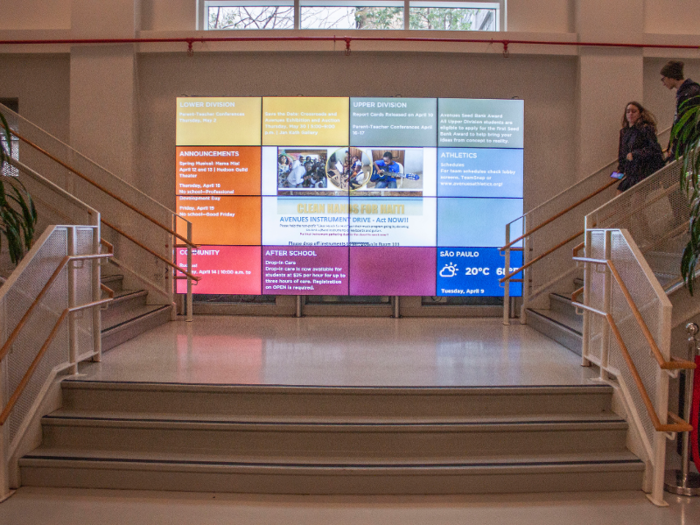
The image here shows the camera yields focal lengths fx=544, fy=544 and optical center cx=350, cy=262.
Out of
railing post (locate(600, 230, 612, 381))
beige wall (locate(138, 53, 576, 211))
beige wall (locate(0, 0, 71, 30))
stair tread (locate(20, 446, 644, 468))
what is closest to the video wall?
beige wall (locate(138, 53, 576, 211))

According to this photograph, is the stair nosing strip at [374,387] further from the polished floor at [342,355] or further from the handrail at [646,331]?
the handrail at [646,331]

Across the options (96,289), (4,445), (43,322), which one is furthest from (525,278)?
(4,445)

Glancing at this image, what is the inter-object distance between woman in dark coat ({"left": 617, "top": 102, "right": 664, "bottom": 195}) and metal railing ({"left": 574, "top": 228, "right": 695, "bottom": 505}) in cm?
149

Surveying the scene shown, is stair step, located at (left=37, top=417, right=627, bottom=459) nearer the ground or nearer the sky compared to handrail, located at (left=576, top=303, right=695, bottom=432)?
nearer the ground

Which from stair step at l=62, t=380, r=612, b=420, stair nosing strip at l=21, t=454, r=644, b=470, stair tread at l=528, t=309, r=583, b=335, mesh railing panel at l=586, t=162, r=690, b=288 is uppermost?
mesh railing panel at l=586, t=162, r=690, b=288

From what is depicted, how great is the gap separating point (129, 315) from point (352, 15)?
4498 mm

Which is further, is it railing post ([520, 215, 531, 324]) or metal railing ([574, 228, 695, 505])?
railing post ([520, 215, 531, 324])

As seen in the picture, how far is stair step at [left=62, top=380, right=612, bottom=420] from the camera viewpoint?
3633mm

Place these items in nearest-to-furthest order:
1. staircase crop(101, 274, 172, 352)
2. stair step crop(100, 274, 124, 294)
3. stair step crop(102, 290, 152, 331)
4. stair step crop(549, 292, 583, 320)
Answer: staircase crop(101, 274, 172, 352), stair step crop(102, 290, 152, 331), stair step crop(549, 292, 583, 320), stair step crop(100, 274, 124, 294)

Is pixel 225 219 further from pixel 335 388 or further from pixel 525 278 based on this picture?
pixel 525 278

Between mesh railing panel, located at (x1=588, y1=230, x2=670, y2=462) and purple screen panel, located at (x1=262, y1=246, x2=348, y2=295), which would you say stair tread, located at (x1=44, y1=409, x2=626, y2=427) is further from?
purple screen panel, located at (x1=262, y1=246, x2=348, y2=295)

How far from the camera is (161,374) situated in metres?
3.96

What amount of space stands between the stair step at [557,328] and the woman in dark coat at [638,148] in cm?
148

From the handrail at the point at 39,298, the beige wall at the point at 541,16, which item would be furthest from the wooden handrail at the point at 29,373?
the beige wall at the point at 541,16
